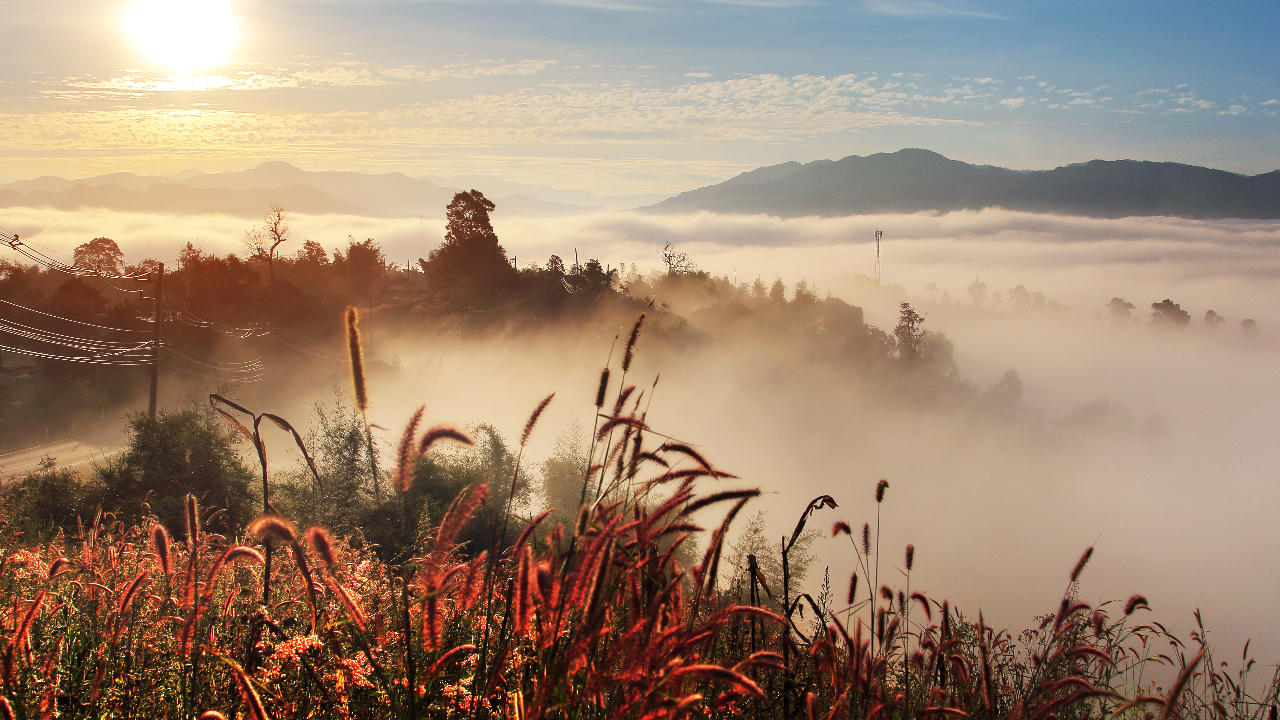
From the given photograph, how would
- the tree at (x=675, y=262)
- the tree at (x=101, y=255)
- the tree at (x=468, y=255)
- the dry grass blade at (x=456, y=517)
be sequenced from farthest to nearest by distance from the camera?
the tree at (x=675, y=262), the tree at (x=468, y=255), the tree at (x=101, y=255), the dry grass blade at (x=456, y=517)

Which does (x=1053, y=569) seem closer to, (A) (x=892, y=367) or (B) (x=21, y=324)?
(A) (x=892, y=367)

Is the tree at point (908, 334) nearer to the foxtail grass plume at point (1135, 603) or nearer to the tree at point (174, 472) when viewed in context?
the tree at point (174, 472)

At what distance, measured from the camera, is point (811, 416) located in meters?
119

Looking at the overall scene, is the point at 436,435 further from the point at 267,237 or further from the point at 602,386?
the point at 267,237

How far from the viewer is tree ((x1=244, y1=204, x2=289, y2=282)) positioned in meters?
53.5

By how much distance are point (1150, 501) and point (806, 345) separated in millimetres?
109607

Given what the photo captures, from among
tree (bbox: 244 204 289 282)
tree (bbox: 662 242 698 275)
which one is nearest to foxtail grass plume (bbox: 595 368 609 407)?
tree (bbox: 244 204 289 282)

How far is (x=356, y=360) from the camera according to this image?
6.59 ft

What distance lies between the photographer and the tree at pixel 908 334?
11656 centimetres

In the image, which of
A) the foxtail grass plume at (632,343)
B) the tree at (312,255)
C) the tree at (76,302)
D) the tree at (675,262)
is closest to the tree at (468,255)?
the tree at (312,255)

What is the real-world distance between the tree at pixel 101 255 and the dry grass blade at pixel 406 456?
219 ft

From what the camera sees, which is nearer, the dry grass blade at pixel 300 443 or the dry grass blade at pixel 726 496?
the dry grass blade at pixel 300 443

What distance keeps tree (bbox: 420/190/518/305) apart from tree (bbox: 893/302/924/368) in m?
77.5

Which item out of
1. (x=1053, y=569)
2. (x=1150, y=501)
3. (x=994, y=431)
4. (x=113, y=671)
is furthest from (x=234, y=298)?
(x=1150, y=501)
